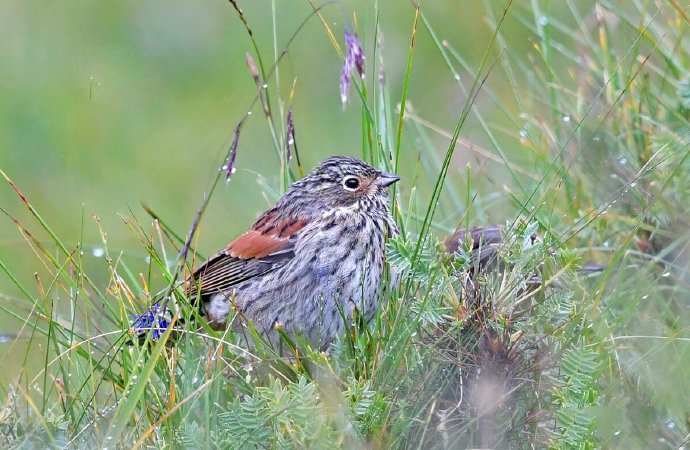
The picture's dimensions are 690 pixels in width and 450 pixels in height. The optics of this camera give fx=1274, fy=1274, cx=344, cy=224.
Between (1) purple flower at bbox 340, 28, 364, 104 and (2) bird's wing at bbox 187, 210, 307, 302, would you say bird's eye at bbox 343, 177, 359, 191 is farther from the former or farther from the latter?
(1) purple flower at bbox 340, 28, 364, 104

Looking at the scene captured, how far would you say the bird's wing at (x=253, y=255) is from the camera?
18.2 ft

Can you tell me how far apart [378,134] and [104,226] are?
3.90m

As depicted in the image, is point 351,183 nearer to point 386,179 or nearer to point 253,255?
point 386,179

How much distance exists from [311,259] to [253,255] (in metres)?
0.38

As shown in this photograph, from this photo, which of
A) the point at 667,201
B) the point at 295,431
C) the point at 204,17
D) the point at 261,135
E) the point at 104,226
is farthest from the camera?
the point at 204,17

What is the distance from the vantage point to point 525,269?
13.2 ft

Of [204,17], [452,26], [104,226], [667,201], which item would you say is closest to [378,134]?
[667,201]

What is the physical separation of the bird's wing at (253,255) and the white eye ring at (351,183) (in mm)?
246

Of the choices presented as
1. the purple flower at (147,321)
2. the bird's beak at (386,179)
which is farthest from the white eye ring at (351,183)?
the purple flower at (147,321)

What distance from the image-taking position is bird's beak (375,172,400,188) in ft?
17.0

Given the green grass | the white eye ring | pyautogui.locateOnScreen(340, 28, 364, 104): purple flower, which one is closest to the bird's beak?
the white eye ring

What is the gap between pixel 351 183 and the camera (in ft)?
18.3

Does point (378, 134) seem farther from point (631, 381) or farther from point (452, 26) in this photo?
point (452, 26)

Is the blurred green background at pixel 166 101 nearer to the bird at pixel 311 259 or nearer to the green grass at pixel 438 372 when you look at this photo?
the bird at pixel 311 259
